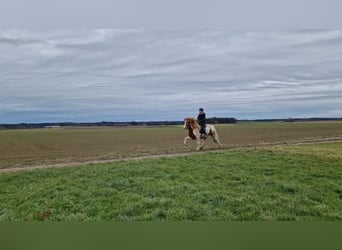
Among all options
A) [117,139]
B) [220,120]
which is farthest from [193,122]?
[117,139]

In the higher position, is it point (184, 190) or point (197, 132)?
point (197, 132)

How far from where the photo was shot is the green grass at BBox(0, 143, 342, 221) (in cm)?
407

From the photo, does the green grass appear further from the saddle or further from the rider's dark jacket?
the rider's dark jacket

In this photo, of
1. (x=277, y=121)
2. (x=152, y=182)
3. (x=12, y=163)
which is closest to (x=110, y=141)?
(x=152, y=182)

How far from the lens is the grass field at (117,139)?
5.33m

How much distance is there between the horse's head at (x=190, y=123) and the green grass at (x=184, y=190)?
551 millimetres

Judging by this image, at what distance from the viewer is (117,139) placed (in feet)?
18.1

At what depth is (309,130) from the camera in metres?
5.77

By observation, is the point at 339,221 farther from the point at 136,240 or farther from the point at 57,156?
the point at 57,156

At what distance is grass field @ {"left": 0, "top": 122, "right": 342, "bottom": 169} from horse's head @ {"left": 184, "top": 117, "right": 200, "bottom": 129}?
0.39 feet

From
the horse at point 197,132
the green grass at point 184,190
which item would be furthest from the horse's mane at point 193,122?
the green grass at point 184,190

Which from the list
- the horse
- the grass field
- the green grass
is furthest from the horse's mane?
the green grass

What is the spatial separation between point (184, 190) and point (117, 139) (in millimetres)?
1431

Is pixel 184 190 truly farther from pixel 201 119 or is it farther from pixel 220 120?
pixel 220 120
